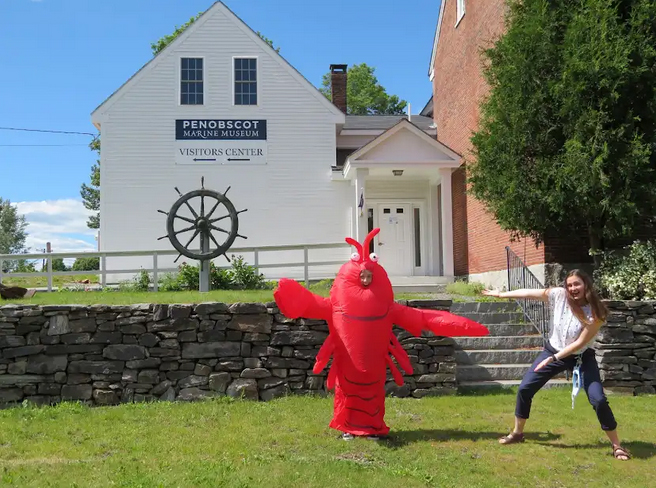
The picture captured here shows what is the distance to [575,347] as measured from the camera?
16.5ft

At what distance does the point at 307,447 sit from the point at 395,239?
463 inches

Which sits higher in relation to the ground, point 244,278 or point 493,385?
point 244,278

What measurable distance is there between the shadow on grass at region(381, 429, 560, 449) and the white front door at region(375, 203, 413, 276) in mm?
10647

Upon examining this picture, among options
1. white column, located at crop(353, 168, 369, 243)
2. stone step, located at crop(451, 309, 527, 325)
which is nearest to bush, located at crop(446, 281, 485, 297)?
stone step, located at crop(451, 309, 527, 325)

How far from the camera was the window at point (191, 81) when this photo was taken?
54.9 ft

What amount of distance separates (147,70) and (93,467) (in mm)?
13987

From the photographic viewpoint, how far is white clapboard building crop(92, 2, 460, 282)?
1636 cm

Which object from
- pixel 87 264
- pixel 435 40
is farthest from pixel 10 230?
pixel 435 40

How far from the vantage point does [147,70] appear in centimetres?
1670

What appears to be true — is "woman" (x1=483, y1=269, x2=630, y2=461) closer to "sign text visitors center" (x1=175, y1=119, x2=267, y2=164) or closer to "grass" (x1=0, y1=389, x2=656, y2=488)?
"grass" (x1=0, y1=389, x2=656, y2=488)

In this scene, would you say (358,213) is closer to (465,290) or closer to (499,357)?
(465,290)

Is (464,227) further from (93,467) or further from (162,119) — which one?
(93,467)

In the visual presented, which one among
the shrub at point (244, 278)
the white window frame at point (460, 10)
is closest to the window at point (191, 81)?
the shrub at point (244, 278)

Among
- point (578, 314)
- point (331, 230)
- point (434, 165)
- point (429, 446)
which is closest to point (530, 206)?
point (578, 314)
